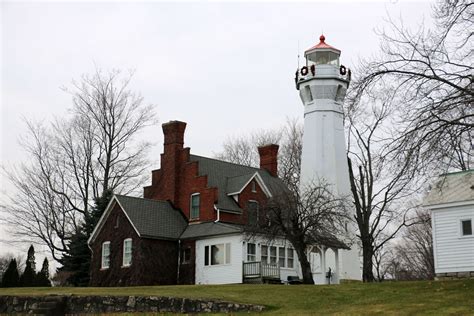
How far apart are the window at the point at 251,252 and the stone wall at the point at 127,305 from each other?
1126 cm

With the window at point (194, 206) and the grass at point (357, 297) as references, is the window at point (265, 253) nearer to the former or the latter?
the window at point (194, 206)

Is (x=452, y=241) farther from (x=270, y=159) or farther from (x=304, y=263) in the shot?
(x=270, y=159)

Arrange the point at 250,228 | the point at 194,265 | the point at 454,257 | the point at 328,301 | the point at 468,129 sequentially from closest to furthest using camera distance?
the point at 468,129 < the point at 328,301 < the point at 454,257 < the point at 250,228 < the point at 194,265

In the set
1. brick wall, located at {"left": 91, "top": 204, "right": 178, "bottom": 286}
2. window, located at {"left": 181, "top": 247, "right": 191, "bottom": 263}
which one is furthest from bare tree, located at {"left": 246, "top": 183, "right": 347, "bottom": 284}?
brick wall, located at {"left": 91, "top": 204, "right": 178, "bottom": 286}

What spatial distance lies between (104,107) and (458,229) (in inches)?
1093

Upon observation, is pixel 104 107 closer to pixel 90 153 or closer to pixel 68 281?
pixel 90 153

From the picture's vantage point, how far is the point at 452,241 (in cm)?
2769

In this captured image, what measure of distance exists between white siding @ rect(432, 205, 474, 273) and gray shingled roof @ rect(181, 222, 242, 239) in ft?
33.3

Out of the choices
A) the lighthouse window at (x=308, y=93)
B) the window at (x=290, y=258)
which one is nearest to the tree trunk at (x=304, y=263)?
the window at (x=290, y=258)

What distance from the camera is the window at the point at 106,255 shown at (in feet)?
126

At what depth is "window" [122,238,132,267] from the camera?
3691 cm

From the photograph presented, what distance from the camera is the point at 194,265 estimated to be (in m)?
36.4

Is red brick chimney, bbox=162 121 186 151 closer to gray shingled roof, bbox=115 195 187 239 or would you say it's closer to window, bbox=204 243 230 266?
gray shingled roof, bbox=115 195 187 239

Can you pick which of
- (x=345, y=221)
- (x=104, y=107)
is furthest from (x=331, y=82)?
(x=104, y=107)
